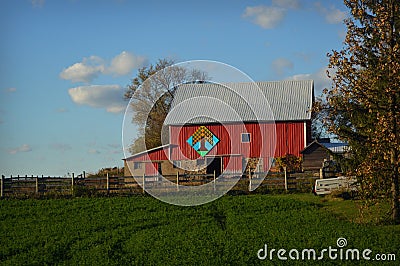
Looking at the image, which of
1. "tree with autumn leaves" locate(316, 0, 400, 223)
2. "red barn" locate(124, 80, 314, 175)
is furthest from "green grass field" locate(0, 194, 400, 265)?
"red barn" locate(124, 80, 314, 175)

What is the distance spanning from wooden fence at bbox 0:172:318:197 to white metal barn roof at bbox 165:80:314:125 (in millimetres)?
10163

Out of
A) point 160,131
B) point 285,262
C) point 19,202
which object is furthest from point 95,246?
point 160,131

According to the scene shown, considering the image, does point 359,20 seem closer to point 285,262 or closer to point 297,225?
point 297,225

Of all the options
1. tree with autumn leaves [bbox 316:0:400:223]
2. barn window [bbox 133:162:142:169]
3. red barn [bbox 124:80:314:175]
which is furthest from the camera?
barn window [bbox 133:162:142:169]

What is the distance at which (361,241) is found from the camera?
14820 mm

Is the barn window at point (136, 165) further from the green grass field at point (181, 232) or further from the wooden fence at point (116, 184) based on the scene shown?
the green grass field at point (181, 232)

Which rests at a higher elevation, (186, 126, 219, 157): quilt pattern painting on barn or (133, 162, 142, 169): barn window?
(186, 126, 219, 157): quilt pattern painting on barn

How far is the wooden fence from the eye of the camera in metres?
31.6

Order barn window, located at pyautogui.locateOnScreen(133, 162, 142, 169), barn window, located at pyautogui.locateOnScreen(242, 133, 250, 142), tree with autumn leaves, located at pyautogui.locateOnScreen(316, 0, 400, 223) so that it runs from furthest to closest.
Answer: barn window, located at pyautogui.locateOnScreen(133, 162, 142, 169), barn window, located at pyautogui.locateOnScreen(242, 133, 250, 142), tree with autumn leaves, located at pyautogui.locateOnScreen(316, 0, 400, 223)

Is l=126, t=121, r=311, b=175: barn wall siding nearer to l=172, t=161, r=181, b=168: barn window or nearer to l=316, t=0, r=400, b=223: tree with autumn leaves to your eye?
l=172, t=161, r=181, b=168: barn window

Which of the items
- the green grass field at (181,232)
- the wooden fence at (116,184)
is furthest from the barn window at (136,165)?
the green grass field at (181,232)

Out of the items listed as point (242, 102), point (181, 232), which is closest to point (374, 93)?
point (181, 232)

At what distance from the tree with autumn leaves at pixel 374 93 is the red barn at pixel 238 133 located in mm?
22096

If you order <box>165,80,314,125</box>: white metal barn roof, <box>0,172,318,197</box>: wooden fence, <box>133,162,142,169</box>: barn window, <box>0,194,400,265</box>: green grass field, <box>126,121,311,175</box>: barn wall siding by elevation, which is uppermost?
<box>165,80,314,125</box>: white metal barn roof
